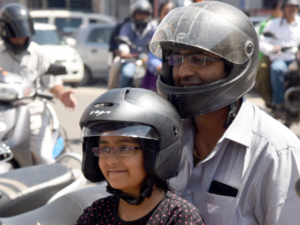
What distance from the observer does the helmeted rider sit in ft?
6.50

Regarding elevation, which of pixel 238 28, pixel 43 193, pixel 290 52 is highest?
pixel 238 28

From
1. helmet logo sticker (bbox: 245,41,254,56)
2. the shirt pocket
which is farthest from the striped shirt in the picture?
helmet logo sticker (bbox: 245,41,254,56)

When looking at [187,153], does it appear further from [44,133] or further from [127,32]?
[127,32]

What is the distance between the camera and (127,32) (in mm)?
7176

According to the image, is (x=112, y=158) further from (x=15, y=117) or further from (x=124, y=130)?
(x=15, y=117)

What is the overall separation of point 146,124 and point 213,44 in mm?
394

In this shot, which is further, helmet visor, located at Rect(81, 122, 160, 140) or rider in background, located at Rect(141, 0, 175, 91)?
rider in background, located at Rect(141, 0, 175, 91)

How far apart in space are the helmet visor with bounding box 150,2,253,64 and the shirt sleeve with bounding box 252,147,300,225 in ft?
1.33

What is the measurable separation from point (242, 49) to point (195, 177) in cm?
50

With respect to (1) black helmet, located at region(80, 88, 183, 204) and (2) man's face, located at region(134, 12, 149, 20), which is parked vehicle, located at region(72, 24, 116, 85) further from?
(1) black helmet, located at region(80, 88, 183, 204)

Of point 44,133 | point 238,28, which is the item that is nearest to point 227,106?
point 238,28

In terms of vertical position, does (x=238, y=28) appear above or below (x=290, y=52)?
above

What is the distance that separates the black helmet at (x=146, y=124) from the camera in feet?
6.50

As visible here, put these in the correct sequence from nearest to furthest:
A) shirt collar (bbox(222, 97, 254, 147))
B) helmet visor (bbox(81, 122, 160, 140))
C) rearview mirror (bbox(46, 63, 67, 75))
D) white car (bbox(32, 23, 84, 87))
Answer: helmet visor (bbox(81, 122, 160, 140)) < shirt collar (bbox(222, 97, 254, 147)) < rearview mirror (bbox(46, 63, 67, 75)) < white car (bbox(32, 23, 84, 87))
